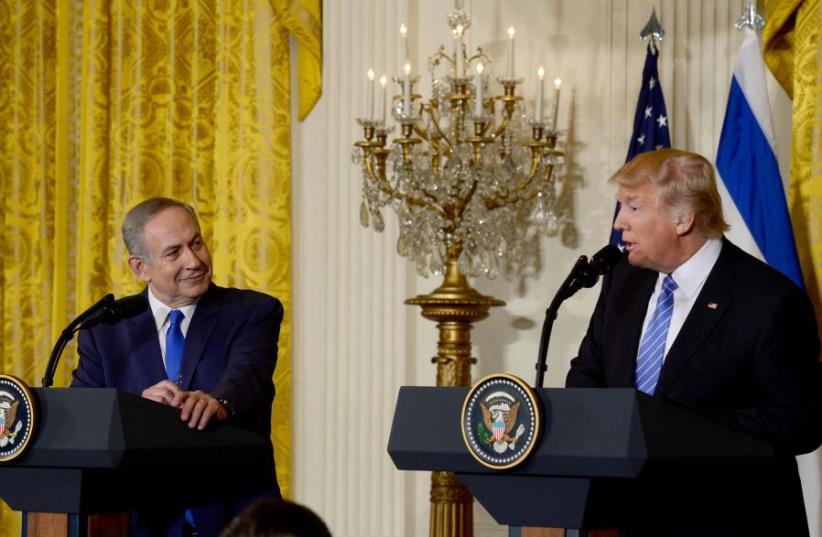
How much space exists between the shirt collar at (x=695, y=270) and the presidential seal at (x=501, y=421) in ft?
3.20

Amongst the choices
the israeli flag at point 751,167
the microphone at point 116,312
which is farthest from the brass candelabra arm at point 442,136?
the microphone at point 116,312

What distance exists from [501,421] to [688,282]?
40.2 inches

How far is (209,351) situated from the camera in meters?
3.53

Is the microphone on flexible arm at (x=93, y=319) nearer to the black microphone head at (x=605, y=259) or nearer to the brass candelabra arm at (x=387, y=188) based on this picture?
the black microphone head at (x=605, y=259)

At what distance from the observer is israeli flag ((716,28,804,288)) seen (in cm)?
489

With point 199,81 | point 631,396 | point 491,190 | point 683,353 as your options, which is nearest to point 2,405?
point 631,396

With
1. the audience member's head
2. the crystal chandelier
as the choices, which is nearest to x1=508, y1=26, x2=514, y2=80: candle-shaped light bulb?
the crystal chandelier

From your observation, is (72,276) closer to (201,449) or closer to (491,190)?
(491,190)

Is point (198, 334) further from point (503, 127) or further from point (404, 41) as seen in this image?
point (404, 41)

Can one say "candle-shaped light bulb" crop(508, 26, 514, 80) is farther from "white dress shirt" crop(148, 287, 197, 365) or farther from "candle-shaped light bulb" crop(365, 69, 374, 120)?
"white dress shirt" crop(148, 287, 197, 365)

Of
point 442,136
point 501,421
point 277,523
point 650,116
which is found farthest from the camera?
point 650,116

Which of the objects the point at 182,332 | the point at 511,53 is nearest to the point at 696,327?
the point at 182,332

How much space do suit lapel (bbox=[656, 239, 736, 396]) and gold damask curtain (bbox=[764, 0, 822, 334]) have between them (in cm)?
165

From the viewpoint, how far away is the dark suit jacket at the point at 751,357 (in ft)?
10.3
